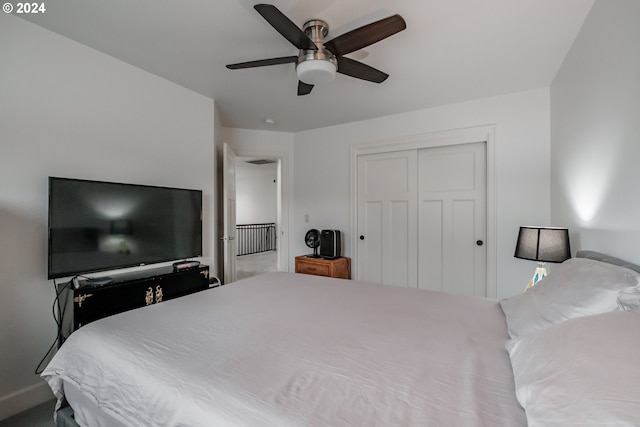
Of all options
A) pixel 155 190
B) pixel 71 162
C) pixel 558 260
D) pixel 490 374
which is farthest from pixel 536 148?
pixel 71 162

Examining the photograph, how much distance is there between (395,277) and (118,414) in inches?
124

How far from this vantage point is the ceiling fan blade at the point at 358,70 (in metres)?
1.88

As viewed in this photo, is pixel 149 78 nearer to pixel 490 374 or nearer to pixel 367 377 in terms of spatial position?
pixel 367 377

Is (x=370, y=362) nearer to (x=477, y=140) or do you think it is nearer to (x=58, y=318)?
(x=58, y=318)

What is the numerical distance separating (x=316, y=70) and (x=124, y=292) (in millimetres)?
1986

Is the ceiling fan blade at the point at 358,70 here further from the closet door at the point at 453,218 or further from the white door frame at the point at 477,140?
the closet door at the point at 453,218

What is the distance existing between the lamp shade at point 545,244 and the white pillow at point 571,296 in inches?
29.7

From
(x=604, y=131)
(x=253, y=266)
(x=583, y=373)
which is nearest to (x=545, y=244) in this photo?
(x=604, y=131)

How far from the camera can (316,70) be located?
1.73 m

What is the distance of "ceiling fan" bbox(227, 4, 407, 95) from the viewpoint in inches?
59.5

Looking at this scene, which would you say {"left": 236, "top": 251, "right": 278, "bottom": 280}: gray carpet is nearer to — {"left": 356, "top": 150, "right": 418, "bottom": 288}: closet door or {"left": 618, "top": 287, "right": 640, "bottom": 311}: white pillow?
{"left": 356, "top": 150, "right": 418, "bottom": 288}: closet door

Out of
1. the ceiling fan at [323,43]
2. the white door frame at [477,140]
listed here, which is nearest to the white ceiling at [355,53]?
the ceiling fan at [323,43]

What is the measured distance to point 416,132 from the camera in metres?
3.43

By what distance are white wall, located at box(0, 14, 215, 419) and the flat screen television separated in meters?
0.18
